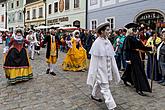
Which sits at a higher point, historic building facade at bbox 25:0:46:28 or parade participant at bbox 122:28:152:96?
historic building facade at bbox 25:0:46:28

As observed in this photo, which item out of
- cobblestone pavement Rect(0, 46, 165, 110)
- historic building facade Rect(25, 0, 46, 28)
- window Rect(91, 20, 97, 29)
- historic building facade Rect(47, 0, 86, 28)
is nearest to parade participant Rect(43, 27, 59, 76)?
cobblestone pavement Rect(0, 46, 165, 110)

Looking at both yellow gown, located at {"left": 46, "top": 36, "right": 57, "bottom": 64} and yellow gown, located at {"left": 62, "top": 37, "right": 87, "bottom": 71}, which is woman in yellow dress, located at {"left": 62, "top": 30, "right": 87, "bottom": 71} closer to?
yellow gown, located at {"left": 62, "top": 37, "right": 87, "bottom": 71}

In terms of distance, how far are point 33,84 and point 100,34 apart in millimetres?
3033

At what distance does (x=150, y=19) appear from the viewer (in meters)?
18.4

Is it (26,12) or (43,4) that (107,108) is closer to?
(43,4)

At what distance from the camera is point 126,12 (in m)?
20.5

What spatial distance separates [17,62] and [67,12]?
76.6 ft

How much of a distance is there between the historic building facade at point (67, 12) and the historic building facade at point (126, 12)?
1.61 meters

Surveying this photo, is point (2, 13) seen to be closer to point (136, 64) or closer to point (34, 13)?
point (34, 13)

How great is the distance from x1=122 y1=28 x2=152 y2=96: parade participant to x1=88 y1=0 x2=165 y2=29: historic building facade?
8736 millimetres

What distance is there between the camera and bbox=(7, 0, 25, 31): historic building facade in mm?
47844

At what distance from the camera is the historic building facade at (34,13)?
38219 mm

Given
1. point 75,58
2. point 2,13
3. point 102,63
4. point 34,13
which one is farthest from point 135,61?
point 2,13

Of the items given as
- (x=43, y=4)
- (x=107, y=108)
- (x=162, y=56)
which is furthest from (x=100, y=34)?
(x=43, y=4)
